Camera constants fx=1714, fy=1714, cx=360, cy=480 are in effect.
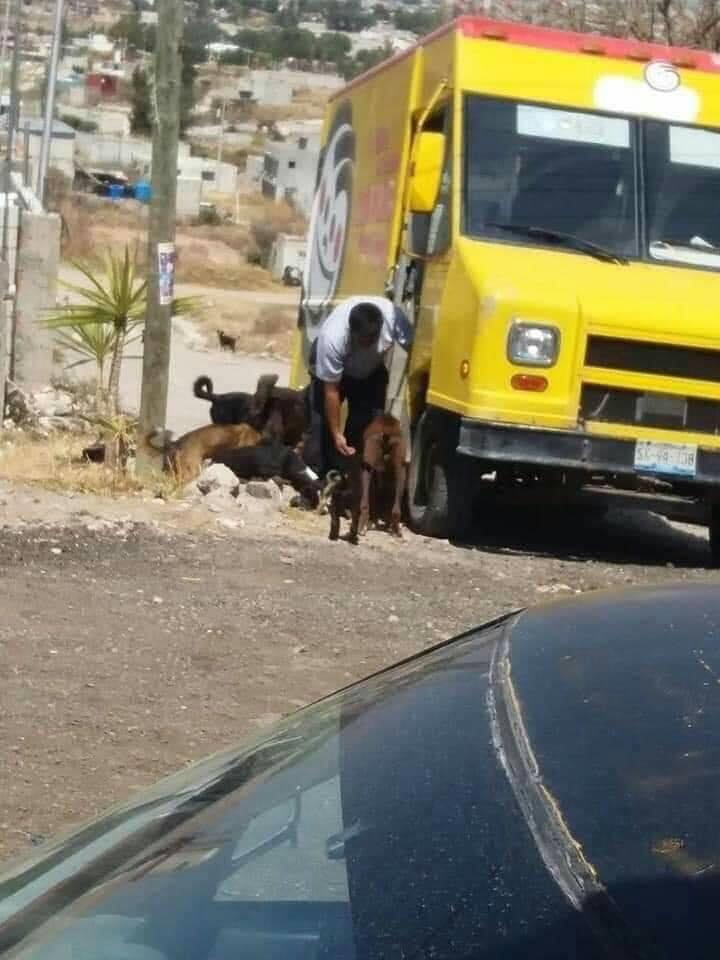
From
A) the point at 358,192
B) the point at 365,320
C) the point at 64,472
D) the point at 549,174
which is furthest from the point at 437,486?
the point at 358,192

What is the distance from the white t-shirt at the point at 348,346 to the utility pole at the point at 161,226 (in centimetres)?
99

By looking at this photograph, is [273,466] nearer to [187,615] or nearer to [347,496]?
[347,496]

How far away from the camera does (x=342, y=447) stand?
32.5ft

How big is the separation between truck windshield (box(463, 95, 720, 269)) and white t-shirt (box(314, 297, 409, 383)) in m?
0.93

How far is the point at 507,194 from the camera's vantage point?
9586mm

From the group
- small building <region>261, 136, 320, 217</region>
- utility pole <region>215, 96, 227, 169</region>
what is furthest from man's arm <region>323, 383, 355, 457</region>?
utility pole <region>215, 96, 227, 169</region>

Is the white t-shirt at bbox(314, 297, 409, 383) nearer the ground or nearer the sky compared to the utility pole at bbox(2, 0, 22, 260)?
nearer the ground

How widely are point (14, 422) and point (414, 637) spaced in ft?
18.7

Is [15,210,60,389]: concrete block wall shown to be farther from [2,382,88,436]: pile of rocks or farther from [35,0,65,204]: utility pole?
[35,0,65,204]: utility pole

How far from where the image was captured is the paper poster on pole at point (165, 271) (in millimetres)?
10203

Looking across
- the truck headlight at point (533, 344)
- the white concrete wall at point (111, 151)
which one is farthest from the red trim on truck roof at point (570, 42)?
the white concrete wall at point (111, 151)

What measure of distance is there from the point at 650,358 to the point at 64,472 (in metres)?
3.73

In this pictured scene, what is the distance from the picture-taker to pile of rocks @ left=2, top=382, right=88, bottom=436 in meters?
12.5

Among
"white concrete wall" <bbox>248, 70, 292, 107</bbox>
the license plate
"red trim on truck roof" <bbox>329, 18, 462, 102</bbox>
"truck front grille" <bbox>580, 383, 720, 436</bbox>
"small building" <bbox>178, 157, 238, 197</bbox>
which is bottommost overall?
the license plate
